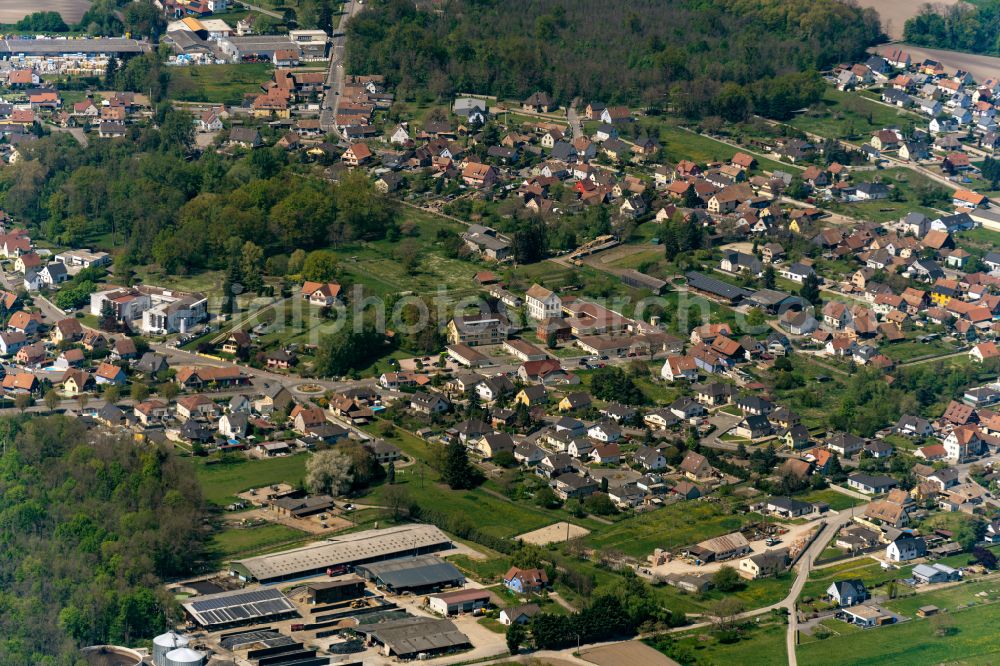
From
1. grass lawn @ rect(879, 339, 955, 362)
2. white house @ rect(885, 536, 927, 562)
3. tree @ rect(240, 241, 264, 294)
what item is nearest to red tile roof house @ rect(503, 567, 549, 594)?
white house @ rect(885, 536, 927, 562)

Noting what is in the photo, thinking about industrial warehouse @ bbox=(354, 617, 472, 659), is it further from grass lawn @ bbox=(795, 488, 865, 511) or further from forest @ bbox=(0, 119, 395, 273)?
forest @ bbox=(0, 119, 395, 273)

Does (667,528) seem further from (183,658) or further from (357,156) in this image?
(357,156)

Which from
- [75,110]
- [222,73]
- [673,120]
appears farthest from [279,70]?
[673,120]

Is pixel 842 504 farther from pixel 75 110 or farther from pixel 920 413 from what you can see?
pixel 75 110

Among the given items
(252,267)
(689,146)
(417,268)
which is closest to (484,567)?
(252,267)

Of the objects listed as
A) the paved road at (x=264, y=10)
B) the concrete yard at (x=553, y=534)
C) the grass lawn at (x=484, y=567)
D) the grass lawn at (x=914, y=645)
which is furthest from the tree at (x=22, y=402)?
the paved road at (x=264, y=10)

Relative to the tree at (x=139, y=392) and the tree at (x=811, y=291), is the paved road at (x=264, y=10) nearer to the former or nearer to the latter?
the tree at (x=811, y=291)
